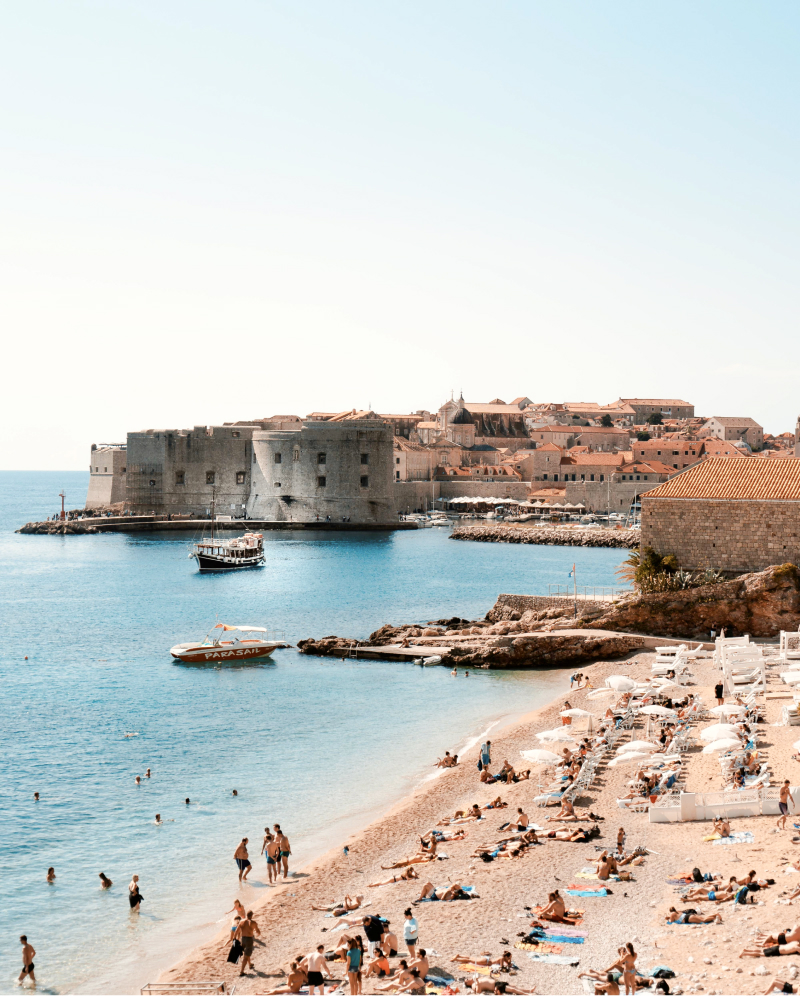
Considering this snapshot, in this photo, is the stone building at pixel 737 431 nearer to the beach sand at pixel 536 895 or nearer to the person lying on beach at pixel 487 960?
the beach sand at pixel 536 895

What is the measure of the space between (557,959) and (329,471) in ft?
198

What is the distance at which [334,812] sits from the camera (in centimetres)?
1554

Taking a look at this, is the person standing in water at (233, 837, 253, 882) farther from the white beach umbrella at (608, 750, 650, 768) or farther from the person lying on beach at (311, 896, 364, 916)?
the white beach umbrella at (608, 750, 650, 768)

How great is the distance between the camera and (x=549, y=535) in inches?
2645

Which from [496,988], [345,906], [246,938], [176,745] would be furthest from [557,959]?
[176,745]

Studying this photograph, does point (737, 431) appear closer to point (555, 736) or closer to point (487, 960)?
point (555, 736)

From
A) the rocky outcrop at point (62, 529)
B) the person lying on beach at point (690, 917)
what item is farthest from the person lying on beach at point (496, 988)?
the rocky outcrop at point (62, 529)

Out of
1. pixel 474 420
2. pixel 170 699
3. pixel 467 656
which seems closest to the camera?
pixel 170 699

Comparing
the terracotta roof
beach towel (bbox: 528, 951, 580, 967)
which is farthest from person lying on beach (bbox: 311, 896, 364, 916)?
the terracotta roof

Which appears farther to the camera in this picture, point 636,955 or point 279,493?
point 279,493

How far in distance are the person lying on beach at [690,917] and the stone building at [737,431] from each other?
115m

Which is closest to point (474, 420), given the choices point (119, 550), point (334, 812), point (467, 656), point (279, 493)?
point (279, 493)

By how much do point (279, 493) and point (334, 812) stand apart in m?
55.7

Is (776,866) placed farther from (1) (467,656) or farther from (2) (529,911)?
(1) (467,656)
